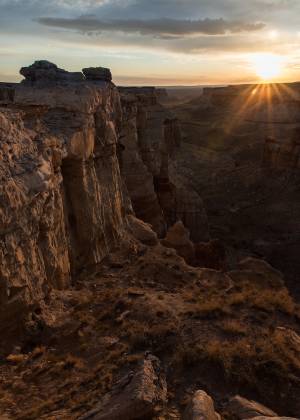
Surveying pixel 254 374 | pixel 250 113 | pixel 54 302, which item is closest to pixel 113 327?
pixel 54 302

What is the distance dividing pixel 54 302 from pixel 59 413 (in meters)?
4.43

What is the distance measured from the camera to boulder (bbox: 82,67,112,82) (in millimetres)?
18938

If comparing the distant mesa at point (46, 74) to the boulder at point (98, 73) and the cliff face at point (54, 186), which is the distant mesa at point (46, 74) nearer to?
the cliff face at point (54, 186)

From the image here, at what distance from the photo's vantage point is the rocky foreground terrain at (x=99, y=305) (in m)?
7.89

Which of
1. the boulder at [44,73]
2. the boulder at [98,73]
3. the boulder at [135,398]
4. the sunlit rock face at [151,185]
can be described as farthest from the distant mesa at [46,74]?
the boulder at [135,398]

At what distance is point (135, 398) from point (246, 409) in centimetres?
182

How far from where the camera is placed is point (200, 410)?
638 centimetres

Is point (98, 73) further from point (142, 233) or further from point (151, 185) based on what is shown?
point (151, 185)

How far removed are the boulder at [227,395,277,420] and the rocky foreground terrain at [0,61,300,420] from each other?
18 millimetres

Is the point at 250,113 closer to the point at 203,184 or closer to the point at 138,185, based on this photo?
the point at 203,184

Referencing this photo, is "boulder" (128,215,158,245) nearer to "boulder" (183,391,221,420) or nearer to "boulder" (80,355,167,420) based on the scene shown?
"boulder" (80,355,167,420)

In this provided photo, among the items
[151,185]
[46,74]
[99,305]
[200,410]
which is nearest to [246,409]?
[200,410]


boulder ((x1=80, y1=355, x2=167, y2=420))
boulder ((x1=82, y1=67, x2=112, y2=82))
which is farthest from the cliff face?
boulder ((x1=80, y1=355, x2=167, y2=420))

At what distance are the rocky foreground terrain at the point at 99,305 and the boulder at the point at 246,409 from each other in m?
0.02
